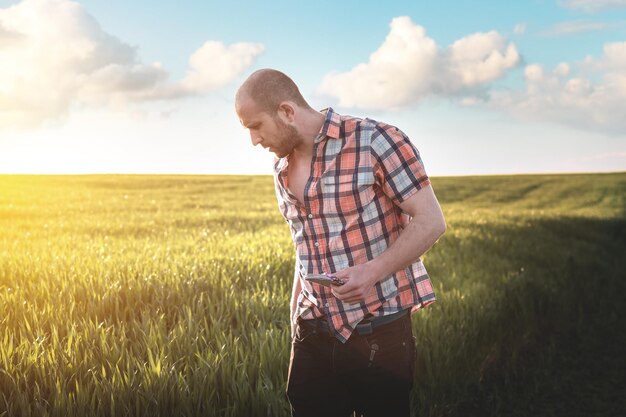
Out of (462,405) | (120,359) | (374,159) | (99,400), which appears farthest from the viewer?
(462,405)

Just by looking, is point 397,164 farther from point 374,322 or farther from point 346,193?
point 374,322

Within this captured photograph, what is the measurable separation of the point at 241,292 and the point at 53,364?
2384 millimetres

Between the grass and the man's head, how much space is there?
6.17ft

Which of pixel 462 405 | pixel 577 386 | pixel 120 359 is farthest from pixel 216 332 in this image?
pixel 577 386

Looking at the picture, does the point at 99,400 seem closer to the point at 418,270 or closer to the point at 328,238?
the point at 328,238

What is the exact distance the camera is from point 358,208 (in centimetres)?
284

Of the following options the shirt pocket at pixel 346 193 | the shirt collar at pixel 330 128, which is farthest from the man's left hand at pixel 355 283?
the shirt collar at pixel 330 128

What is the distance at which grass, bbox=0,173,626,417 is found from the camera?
4.04m

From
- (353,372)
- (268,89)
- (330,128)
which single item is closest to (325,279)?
(353,372)

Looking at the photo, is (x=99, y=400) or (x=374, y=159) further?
(x=99, y=400)

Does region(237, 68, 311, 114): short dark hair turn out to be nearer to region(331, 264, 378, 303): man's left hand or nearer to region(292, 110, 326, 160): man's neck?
region(292, 110, 326, 160): man's neck

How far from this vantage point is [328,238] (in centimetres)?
289

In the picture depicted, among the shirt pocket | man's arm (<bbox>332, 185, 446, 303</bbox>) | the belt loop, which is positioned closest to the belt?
the belt loop

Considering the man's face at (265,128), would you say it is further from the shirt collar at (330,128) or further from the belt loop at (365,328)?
the belt loop at (365,328)
